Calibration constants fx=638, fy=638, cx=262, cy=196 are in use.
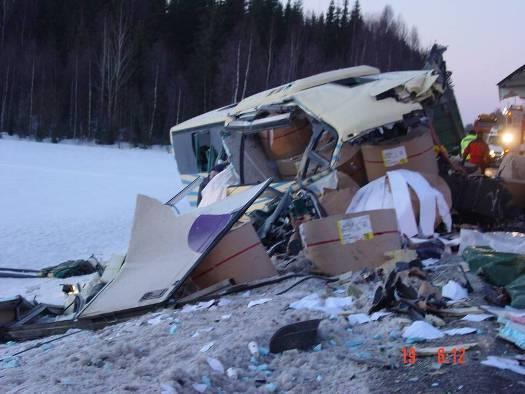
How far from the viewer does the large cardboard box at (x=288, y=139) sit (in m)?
8.16

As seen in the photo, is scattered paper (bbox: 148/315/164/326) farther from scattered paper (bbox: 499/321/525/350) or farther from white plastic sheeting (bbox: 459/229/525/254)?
white plastic sheeting (bbox: 459/229/525/254)

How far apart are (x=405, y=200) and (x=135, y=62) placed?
36168 millimetres

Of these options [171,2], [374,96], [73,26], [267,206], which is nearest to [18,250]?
[267,206]

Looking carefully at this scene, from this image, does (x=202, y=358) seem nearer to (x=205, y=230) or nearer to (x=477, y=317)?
(x=477, y=317)

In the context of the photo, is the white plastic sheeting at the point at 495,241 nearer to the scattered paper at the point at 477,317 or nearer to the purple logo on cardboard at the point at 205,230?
the scattered paper at the point at 477,317

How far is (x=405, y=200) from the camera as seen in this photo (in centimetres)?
613

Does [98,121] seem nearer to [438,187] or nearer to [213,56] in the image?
[213,56]

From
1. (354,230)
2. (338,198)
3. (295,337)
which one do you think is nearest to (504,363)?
(295,337)

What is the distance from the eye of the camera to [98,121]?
121ft

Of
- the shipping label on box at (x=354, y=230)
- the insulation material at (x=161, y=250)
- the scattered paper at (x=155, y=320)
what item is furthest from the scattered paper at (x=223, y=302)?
the shipping label on box at (x=354, y=230)

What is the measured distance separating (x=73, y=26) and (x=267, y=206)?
38.8m

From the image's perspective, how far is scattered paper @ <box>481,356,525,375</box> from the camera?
120 inches

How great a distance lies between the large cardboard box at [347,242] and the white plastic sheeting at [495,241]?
27.3 inches

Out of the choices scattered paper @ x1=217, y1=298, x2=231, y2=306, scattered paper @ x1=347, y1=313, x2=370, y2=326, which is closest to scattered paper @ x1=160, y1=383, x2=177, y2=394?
scattered paper @ x1=347, y1=313, x2=370, y2=326
